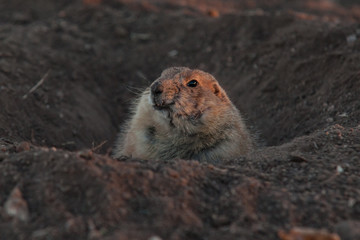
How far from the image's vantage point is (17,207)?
353cm

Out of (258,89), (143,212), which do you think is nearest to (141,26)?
(258,89)

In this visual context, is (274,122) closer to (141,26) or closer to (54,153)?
(141,26)

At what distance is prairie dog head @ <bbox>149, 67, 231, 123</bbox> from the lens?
6.07 metres

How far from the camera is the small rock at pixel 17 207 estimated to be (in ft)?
11.4

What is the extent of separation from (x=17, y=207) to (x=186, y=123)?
2.94 m

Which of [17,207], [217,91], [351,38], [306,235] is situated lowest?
[17,207]

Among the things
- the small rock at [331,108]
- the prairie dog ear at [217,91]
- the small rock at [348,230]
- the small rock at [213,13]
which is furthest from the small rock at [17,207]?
the small rock at [213,13]

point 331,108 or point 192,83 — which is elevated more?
point 331,108

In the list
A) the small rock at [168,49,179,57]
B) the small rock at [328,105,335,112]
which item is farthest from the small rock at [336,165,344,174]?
the small rock at [168,49,179,57]

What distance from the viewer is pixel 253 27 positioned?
9461 mm

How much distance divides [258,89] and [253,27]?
5.13 ft

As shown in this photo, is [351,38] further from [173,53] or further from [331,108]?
[173,53]

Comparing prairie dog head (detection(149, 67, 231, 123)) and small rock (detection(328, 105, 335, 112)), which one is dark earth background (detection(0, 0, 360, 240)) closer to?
small rock (detection(328, 105, 335, 112))

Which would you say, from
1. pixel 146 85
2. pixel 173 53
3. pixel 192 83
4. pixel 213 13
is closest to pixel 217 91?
pixel 192 83
